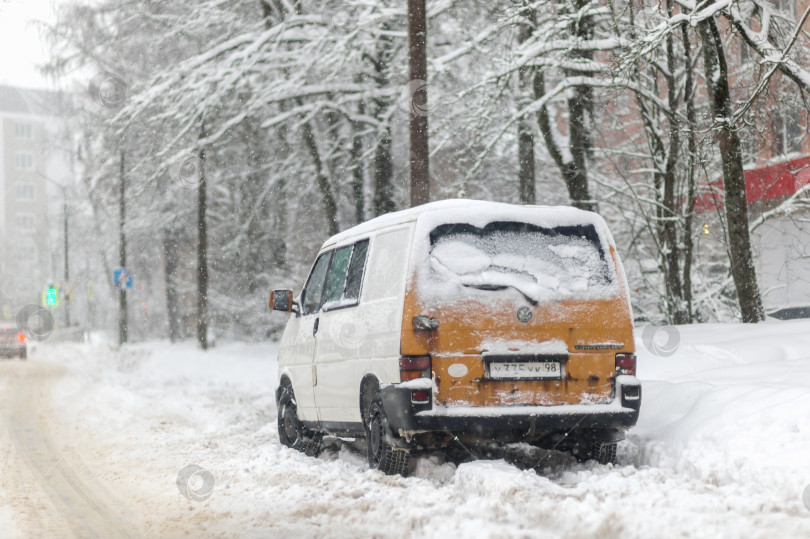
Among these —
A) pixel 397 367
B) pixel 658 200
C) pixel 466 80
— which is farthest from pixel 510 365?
pixel 466 80

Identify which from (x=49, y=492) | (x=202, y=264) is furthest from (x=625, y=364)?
(x=202, y=264)

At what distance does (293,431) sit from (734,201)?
22.3 feet

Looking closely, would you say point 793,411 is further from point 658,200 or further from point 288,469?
point 658,200

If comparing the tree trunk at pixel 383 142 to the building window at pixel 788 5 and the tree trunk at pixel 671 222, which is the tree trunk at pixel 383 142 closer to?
the tree trunk at pixel 671 222

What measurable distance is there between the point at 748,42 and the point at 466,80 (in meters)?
Answer: 11.3

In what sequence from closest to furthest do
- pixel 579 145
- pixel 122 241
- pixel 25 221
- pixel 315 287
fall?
pixel 315 287
pixel 579 145
pixel 122 241
pixel 25 221

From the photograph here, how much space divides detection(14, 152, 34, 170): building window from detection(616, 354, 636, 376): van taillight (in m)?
117

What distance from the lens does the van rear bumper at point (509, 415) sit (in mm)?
6797

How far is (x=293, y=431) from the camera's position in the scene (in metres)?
9.73

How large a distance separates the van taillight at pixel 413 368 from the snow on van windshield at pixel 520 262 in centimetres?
46

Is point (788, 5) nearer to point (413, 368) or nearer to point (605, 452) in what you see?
point (605, 452)

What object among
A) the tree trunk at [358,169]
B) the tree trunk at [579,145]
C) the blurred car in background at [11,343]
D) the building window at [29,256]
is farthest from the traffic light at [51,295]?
the building window at [29,256]

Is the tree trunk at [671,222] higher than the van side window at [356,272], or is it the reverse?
the tree trunk at [671,222]

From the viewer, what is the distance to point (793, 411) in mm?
6648
